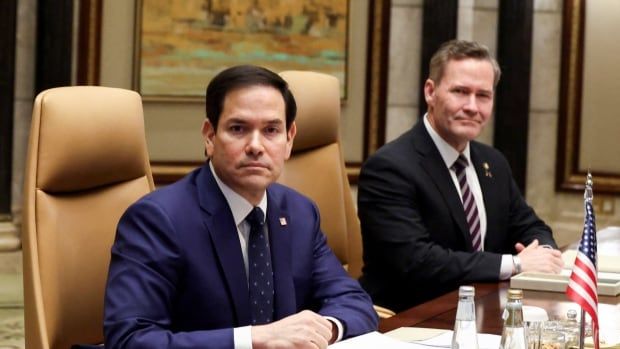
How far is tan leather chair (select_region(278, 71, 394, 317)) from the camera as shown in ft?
12.5

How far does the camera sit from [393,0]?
6.52 metres

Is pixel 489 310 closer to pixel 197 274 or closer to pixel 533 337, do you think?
pixel 533 337

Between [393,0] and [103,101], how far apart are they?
13.3ft

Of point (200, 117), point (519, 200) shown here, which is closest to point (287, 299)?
point (519, 200)

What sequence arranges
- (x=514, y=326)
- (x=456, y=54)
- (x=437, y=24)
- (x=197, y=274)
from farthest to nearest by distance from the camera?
(x=437, y=24)
(x=456, y=54)
(x=197, y=274)
(x=514, y=326)

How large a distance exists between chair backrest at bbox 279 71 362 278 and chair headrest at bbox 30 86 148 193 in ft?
3.46

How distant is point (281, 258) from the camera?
2541mm

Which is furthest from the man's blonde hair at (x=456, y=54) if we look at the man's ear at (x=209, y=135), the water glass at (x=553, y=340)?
the water glass at (x=553, y=340)

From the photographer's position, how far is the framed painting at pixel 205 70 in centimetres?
611

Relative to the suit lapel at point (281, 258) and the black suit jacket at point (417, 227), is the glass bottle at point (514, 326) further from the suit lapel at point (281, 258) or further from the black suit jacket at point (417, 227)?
the black suit jacket at point (417, 227)

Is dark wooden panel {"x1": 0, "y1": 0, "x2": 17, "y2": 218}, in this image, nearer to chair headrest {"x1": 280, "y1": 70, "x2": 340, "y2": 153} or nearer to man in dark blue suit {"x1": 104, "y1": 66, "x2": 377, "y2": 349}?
chair headrest {"x1": 280, "y1": 70, "x2": 340, "y2": 153}

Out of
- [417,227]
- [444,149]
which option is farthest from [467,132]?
[417,227]

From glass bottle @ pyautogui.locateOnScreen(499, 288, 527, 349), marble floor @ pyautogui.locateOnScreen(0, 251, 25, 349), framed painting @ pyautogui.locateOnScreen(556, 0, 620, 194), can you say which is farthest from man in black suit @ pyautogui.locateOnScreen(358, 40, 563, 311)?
→ framed painting @ pyautogui.locateOnScreen(556, 0, 620, 194)

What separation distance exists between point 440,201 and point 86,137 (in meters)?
1.41
